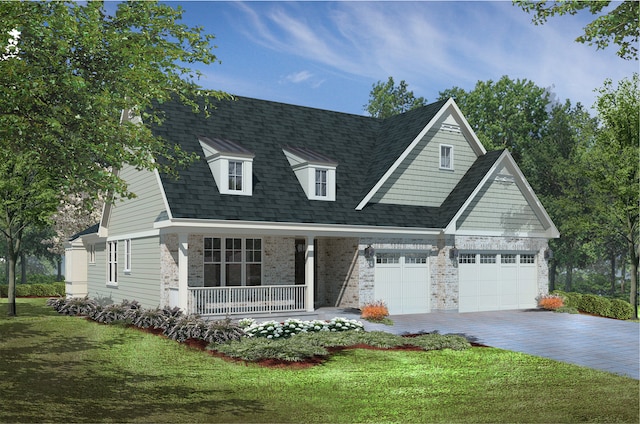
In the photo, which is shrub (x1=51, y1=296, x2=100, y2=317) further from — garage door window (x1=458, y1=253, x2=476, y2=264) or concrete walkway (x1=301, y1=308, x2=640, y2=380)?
garage door window (x1=458, y1=253, x2=476, y2=264)

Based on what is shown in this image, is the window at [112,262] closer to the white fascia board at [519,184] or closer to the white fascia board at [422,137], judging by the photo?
the white fascia board at [422,137]

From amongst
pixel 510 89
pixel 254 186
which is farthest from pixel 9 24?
pixel 510 89

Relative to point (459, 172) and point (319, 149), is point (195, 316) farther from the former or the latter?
point (459, 172)

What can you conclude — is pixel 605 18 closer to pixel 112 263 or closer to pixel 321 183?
pixel 321 183

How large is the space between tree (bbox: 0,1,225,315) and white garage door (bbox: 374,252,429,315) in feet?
36.2

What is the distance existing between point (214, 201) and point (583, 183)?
129 ft

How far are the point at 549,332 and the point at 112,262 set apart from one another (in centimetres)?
1837

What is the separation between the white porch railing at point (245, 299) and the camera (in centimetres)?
2003

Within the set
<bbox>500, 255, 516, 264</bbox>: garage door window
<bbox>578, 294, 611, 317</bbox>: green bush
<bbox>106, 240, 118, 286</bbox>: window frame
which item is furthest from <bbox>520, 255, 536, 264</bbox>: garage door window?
<bbox>106, 240, 118, 286</bbox>: window frame

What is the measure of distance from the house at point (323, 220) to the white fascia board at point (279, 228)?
47 millimetres

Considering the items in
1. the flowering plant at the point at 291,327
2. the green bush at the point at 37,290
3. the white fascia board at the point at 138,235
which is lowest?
the green bush at the point at 37,290

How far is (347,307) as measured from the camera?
76.8ft

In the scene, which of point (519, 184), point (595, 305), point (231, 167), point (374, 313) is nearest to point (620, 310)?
point (595, 305)

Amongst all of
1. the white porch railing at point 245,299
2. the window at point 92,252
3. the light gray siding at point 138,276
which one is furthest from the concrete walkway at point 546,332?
the window at point 92,252
